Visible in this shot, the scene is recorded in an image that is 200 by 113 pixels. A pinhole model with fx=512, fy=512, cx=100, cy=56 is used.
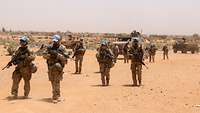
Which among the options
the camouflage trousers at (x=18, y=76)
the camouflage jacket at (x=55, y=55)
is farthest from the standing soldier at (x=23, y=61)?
the camouflage jacket at (x=55, y=55)

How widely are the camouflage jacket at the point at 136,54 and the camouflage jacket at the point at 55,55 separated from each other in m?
5.62

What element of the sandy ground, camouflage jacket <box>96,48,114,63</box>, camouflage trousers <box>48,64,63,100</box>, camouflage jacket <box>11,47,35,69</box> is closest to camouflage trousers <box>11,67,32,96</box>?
camouflage jacket <box>11,47,35,69</box>

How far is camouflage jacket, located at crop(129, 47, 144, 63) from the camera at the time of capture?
758 inches

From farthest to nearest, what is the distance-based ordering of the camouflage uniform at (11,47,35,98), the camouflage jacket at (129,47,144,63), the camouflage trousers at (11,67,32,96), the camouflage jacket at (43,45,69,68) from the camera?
the camouflage jacket at (129,47,144,63) < the camouflage trousers at (11,67,32,96) < the camouflage uniform at (11,47,35,98) < the camouflage jacket at (43,45,69,68)

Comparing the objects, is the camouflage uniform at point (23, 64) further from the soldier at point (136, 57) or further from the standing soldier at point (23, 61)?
the soldier at point (136, 57)

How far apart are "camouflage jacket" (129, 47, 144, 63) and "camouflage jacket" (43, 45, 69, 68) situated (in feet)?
18.4

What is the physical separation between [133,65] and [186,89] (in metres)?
2.19

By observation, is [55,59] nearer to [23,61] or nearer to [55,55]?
[55,55]

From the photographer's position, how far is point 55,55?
45.9ft

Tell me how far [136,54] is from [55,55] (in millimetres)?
5947

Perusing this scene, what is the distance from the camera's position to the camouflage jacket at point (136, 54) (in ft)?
63.2

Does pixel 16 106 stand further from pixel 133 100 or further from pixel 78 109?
pixel 133 100

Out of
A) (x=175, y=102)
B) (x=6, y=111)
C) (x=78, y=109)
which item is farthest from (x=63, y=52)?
→ (x=175, y=102)

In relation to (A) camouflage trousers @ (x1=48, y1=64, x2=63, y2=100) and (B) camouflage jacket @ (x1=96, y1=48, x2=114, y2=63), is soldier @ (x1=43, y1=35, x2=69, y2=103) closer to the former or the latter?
(A) camouflage trousers @ (x1=48, y1=64, x2=63, y2=100)
